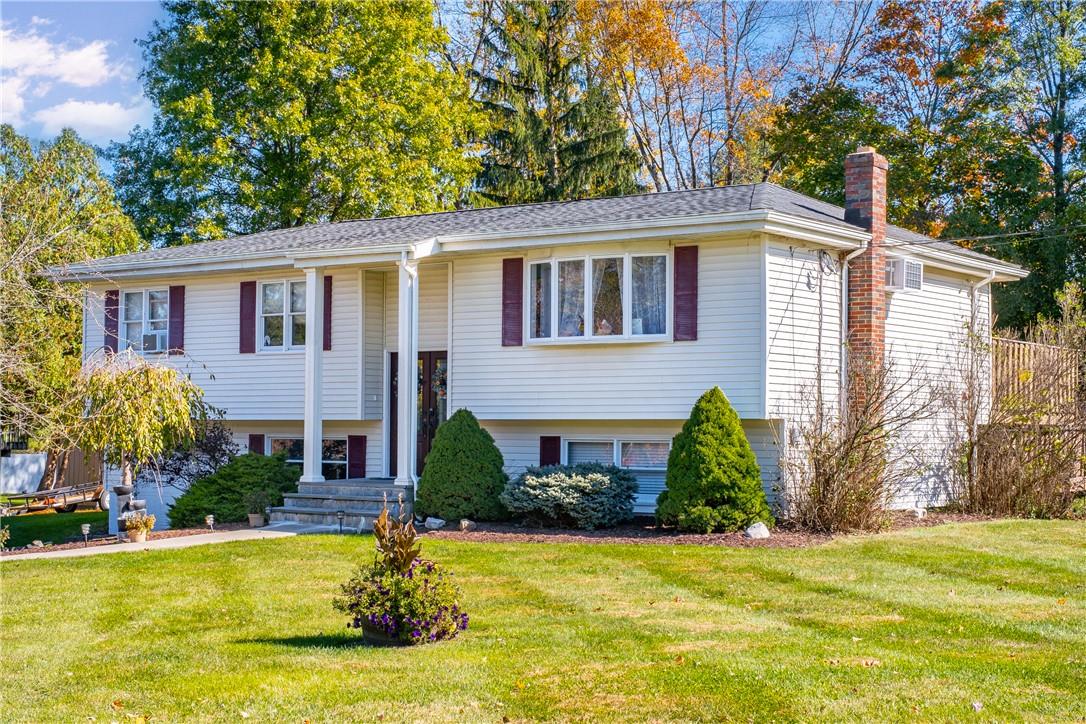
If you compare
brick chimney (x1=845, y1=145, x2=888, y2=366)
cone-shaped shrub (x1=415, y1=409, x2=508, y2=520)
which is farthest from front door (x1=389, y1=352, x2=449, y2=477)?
brick chimney (x1=845, y1=145, x2=888, y2=366)

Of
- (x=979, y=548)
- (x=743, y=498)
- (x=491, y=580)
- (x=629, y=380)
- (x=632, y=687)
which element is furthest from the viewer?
(x=629, y=380)

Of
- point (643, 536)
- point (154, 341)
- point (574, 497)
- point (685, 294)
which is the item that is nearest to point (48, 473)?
point (154, 341)

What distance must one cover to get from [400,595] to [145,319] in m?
13.9

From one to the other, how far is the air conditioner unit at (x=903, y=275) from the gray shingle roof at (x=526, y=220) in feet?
1.45

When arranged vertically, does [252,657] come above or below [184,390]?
below

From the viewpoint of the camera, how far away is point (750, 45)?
3241 centimetres

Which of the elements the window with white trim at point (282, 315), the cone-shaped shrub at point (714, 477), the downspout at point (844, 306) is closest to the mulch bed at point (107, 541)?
the window with white trim at point (282, 315)

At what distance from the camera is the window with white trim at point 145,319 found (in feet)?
66.3

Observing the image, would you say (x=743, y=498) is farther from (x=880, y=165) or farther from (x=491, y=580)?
(x=880, y=165)

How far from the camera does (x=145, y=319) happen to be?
20344 millimetres

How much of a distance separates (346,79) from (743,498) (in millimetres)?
18463

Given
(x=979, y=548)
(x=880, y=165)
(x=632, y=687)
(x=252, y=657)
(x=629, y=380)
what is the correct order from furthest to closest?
1. (x=880, y=165)
2. (x=629, y=380)
3. (x=979, y=548)
4. (x=252, y=657)
5. (x=632, y=687)

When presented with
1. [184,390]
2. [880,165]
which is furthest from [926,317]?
[184,390]

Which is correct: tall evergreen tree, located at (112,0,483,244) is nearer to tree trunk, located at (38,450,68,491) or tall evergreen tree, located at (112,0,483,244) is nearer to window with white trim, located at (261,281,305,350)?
tree trunk, located at (38,450,68,491)
